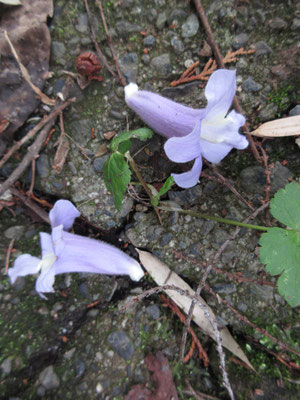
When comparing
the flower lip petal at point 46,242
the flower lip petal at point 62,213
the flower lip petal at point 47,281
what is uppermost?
the flower lip petal at point 62,213

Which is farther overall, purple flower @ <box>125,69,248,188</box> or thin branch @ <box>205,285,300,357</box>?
thin branch @ <box>205,285,300,357</box>

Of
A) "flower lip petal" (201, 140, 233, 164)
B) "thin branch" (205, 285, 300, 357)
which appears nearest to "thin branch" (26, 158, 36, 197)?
"flower lip petal" (201, 140, 233, 164)

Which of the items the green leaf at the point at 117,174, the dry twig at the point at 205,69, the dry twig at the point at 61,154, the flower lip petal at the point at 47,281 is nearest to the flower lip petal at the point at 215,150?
the green leaf at the point at 117,174

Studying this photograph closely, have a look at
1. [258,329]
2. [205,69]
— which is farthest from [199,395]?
[205,69]

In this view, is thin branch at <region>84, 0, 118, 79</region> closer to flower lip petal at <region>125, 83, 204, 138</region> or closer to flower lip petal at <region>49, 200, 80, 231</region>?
flower lip petal at <region>125, 83, 204, 138</region>

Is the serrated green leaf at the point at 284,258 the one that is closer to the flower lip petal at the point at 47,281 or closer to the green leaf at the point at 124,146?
the green leaf at the point at 124,146

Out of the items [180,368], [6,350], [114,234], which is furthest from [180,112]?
[6,350]

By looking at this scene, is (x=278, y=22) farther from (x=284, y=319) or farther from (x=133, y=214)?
(x=284, y=319)
